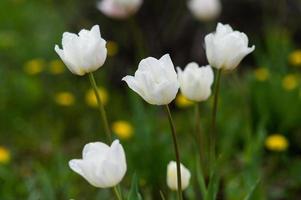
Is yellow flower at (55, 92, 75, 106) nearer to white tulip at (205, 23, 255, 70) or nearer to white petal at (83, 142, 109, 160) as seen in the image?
white tulip at (205, 23, 255, 70)

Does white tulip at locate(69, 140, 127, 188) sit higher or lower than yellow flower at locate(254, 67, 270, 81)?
higher

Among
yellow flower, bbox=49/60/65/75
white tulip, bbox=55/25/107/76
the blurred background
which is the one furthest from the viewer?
yellow flower, bbox=49/60/65/75

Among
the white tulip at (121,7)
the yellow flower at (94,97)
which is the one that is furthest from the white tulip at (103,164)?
the yellow flower at (94,97)

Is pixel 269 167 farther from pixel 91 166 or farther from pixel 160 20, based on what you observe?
pixel 91 166

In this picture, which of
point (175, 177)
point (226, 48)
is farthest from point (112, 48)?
point (226, 48)

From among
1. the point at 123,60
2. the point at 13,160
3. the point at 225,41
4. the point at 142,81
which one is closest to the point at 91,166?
the point at 142,81

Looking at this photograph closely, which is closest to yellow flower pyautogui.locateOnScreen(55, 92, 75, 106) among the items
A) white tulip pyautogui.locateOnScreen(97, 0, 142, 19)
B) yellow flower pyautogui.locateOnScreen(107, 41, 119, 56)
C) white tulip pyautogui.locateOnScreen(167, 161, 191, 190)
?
yellow flower pyautogui.locateOnScreen(107, 41, 119, 56)
